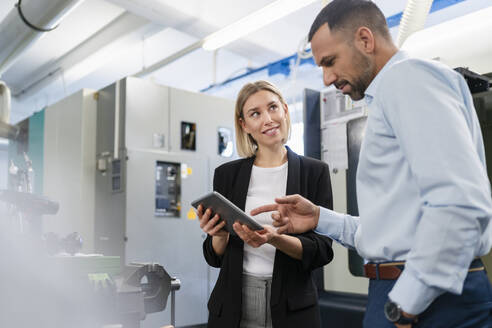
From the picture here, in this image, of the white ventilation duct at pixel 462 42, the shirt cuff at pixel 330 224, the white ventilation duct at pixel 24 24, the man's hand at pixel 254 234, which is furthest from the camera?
the white ventilation duct at pixel 24 24

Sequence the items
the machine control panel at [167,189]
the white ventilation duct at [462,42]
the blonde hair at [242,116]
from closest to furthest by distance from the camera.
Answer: the blonde hair at [242,116]
the white ventilation duct at [462,42]
the machine control panel at [167,189]

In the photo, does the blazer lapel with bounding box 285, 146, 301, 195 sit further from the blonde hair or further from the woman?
the blonde hair

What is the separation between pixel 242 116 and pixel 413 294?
1112mm

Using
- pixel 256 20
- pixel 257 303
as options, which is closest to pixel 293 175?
pixel 257 303

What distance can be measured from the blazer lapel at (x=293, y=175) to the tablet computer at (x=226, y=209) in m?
0.24

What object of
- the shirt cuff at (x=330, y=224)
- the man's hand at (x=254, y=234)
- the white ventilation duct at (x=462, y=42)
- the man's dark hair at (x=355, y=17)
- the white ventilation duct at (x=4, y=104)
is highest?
the white ventilation duct at (x=462, y=42)

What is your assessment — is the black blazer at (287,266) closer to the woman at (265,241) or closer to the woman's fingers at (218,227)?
the woman at (265,241)

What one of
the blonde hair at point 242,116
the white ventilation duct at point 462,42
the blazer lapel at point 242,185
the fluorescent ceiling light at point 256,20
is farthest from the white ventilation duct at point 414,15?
the blazer lapel at point 242,185

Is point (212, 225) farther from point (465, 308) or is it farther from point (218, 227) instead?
point (465, 308)

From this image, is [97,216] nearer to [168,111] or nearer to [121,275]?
[168,111]

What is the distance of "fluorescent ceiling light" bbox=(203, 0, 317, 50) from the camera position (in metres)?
3.14

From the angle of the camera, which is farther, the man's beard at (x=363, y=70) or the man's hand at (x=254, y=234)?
the man's hand at (x=254, y=234)

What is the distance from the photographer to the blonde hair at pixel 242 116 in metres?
1.73

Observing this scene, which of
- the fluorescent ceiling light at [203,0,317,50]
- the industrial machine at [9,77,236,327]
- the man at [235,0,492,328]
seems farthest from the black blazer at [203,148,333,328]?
the industrial machine at [9,77,236,327]
